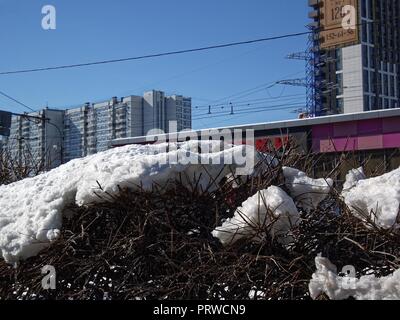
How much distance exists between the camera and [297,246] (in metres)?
2.93

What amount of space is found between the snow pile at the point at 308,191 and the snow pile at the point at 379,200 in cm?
15

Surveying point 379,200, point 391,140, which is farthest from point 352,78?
point 379,200

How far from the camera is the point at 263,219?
9.57 ft

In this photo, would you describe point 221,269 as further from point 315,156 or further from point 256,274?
point 315,156

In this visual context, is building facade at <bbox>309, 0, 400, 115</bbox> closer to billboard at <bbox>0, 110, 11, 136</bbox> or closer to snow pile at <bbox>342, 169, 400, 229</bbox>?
billboard at <bbox>0, 110, 11, 136</bbox>

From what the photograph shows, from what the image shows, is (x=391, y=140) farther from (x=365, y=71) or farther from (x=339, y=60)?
(x=339, y=60)

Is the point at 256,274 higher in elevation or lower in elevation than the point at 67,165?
lower

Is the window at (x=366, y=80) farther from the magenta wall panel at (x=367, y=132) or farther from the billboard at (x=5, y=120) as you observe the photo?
the billboard at (x=5, y=120)

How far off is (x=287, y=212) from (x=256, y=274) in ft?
1.20

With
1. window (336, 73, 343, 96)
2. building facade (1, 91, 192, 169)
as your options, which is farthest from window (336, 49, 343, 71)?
building facade (1, 91, 192, 169)

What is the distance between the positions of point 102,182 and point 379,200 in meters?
1.58

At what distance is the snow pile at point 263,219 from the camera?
9.48 feet

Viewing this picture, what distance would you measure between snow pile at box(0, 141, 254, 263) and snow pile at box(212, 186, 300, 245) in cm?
36

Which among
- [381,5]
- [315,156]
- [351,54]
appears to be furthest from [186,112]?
[351,54]
